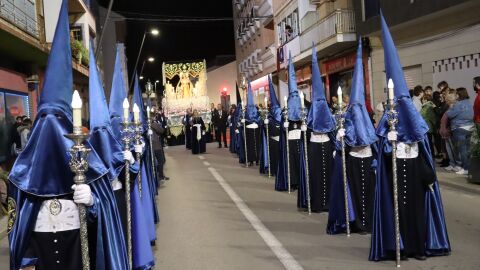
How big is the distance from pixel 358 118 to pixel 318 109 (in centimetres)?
152

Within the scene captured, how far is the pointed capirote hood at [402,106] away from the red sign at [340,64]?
17.6m

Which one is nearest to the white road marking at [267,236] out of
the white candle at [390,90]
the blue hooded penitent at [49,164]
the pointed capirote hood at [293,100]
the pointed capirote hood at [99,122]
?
the pointed capirote hood at [293,100]

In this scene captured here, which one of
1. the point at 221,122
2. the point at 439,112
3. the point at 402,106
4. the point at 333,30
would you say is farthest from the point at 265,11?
the point at 402,106

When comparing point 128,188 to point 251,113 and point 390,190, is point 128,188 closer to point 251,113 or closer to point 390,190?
point 390,190

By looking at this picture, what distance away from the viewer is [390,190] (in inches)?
244

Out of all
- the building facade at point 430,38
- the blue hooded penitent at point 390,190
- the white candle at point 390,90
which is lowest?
the blue hooded penitent at point 390,190

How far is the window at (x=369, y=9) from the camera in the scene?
21.1m

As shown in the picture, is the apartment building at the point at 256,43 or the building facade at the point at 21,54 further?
the apartment building at the point at 256,43

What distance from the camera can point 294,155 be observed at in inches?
461

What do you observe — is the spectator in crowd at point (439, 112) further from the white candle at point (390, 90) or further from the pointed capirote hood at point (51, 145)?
the pointed capirote hood at point (51, 145)

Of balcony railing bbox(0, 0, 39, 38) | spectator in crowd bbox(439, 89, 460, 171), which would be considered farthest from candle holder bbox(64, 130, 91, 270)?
balcony railing bbox(0, 0, 39, 38)

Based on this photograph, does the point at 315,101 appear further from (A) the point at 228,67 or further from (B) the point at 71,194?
(A) the point at 228,67

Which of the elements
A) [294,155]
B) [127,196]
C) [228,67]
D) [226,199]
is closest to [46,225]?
[127,196]

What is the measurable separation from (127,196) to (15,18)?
1174 centimetres
